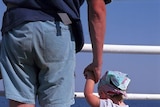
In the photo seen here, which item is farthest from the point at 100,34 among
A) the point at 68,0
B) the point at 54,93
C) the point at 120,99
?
the point at 120,99

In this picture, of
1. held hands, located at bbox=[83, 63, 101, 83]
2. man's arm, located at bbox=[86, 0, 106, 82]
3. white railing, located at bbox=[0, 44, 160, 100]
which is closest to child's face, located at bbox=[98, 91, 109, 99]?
white railing, located at bbox=[0, 44, 160, 100]

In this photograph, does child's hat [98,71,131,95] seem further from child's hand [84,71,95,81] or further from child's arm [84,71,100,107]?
child's hand [84,71,95,81]

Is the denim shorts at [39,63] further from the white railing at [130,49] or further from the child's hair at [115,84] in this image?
the white railing at [130,49]

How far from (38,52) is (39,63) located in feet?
0.18

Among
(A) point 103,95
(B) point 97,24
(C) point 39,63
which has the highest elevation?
(B) point 97,24

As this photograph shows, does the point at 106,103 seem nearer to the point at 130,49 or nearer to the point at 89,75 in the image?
the point at 89,75

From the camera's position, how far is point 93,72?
1.80 m

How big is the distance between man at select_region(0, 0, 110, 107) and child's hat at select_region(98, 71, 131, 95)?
586 mm

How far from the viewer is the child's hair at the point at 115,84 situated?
2156 mm

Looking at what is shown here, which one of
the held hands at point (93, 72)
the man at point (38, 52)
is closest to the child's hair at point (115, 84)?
the held hands at point (93, 72)

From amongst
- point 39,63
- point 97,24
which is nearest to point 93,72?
point 97,24

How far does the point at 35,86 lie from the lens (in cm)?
159

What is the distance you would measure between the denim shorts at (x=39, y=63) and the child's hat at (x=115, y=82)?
0.60 metres

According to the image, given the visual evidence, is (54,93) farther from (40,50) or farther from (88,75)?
(88,75)
